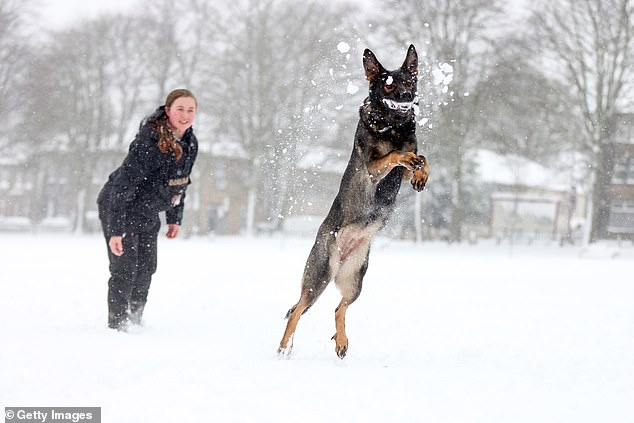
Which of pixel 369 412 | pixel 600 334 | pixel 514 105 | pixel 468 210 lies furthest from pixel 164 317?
pixel 468 210

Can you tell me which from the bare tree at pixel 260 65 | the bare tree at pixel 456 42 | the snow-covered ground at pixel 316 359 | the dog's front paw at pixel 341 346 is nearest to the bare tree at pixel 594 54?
the bare tree at pixel 456 42

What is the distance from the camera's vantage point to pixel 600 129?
3134 cm

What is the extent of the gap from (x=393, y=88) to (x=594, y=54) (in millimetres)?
31820

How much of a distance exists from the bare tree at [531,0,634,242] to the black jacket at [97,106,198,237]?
94.7 feet

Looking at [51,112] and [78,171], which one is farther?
[78,171]

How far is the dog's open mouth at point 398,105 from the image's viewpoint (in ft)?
14.0

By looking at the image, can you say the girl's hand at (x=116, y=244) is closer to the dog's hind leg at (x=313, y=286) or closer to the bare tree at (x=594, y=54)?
the dog's hind leg at (x=313, y=286)

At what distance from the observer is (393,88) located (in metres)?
4.30

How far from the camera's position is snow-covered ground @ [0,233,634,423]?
328 centimetres

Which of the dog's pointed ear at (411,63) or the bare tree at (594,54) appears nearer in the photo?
the dog's pointed ear at (411,63)

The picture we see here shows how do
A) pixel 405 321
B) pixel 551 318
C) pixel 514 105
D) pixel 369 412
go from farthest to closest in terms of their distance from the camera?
1. pixel 514 105
2. pixel 551 318
3. pixel 405 321
4. pixel 369 412

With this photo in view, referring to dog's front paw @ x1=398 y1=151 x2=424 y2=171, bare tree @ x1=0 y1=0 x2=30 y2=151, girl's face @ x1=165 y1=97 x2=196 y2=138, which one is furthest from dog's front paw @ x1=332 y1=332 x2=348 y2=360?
bare tree @ x1=0 y1=0 x2=30 y2=151

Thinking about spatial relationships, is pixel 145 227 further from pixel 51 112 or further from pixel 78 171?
pixel 78 171

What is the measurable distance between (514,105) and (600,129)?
5007 millimetres
